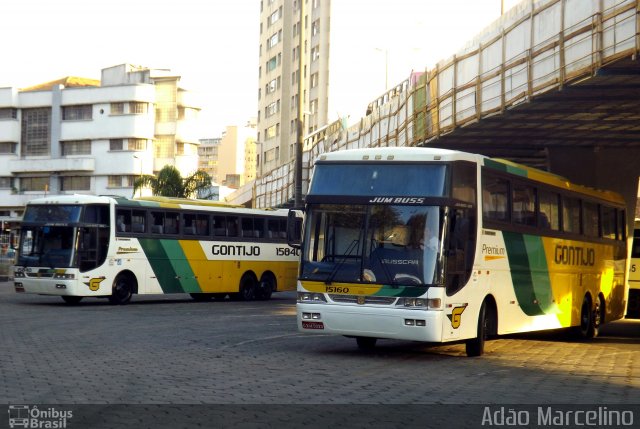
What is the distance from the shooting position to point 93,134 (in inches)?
3932

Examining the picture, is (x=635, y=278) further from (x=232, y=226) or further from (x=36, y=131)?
(x=36, y=131)

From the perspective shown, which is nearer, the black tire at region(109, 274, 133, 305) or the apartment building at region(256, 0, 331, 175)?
the black tire at region(109, 274, 133, 305)

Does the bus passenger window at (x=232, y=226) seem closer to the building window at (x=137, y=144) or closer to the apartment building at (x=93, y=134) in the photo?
the apartment building at (x=93, y=134)

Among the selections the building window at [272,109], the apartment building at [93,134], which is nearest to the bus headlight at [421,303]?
the apartment building at [93,134]

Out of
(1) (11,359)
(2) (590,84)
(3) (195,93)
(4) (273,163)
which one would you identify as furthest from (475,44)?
(4) (273,163)

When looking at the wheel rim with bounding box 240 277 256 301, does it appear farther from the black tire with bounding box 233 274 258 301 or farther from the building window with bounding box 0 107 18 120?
the building window with bounding box 0 107 18 120

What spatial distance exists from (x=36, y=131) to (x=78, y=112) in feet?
16.2

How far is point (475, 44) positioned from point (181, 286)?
1194 centimetres

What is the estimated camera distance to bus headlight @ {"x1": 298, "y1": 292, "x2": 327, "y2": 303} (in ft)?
51.9

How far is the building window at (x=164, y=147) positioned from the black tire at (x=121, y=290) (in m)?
72.7

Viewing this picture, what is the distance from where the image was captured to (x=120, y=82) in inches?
4055

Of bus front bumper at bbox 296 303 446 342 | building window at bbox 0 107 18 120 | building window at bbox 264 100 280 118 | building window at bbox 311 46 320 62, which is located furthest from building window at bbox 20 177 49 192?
bus front bumper at bbox 296 303 446 342

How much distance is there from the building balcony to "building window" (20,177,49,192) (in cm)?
93

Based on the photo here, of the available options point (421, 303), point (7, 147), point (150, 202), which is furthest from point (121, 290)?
point (7, 147)
